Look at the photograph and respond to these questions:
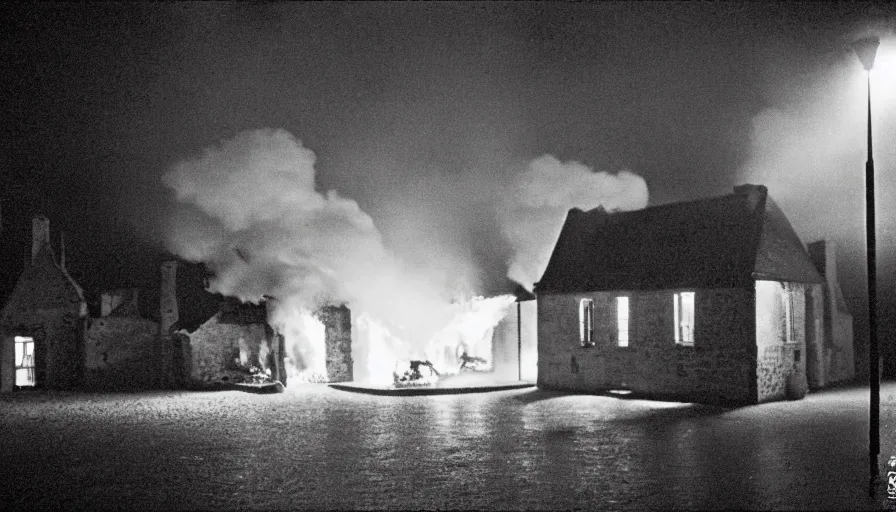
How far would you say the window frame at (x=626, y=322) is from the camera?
2779 centimetres

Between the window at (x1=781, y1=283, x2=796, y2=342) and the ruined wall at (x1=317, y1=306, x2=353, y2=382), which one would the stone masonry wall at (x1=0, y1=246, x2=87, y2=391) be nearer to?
the ruined wall at (x1=317, y1=306, x2=353, y2=382)

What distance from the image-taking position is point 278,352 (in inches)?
1356

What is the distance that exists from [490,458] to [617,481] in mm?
3020

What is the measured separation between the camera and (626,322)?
2819 cm

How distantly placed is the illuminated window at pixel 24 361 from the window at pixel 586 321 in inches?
941

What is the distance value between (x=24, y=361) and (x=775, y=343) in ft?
101

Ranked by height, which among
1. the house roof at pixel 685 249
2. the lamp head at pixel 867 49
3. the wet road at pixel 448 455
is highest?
the lamp head at pixel 867 49

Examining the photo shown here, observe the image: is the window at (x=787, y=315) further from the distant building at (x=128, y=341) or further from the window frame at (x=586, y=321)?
the distant building at (x=128, y=341)

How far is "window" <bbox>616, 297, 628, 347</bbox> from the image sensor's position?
92.5 feet

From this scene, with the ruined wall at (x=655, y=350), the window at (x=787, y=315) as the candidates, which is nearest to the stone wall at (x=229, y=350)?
the ruined wall at (x=655, y=350)

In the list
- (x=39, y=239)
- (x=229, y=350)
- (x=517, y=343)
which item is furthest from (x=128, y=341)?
(x=517, y=343)

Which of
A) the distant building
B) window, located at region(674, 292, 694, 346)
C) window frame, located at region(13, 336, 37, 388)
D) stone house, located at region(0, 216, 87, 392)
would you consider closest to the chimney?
the distant building

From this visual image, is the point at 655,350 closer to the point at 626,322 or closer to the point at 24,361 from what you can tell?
the point at 626,322

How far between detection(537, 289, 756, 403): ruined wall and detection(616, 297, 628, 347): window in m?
0.16
